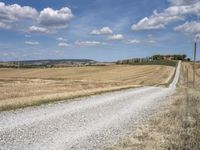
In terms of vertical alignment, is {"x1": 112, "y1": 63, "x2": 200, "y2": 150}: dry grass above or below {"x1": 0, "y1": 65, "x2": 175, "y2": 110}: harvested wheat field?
above

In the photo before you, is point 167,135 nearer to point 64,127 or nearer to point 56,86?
point 64,127

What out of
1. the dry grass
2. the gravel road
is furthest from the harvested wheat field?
the dry grass

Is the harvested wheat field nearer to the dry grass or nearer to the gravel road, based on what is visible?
the gravel road

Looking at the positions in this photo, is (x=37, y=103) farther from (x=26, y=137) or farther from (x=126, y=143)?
(x=126, y=143)

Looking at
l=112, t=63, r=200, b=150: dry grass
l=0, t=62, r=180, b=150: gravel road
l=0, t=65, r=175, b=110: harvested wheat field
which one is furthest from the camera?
l=0, t=65, r=175, b=110: harvested wheat field

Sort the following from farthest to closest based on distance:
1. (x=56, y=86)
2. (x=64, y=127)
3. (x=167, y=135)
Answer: (x=56, y=86) → (x=64, y=127) → (x=167, y=135)

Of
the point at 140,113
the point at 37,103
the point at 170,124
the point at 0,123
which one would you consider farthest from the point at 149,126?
the point at 37,103

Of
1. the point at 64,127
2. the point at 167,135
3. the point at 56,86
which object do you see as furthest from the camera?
the point at 56,86

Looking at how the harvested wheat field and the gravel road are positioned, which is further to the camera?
the harvested wheat field

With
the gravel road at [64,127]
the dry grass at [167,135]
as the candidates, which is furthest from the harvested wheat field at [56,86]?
the dry grass at [167,135]

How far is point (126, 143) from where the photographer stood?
35.3 ft

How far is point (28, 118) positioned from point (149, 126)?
5.43 metres

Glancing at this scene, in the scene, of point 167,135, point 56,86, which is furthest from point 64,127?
point 56,86

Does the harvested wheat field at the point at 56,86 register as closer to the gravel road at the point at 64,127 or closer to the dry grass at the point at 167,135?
the gravel road at the point at 64,127
